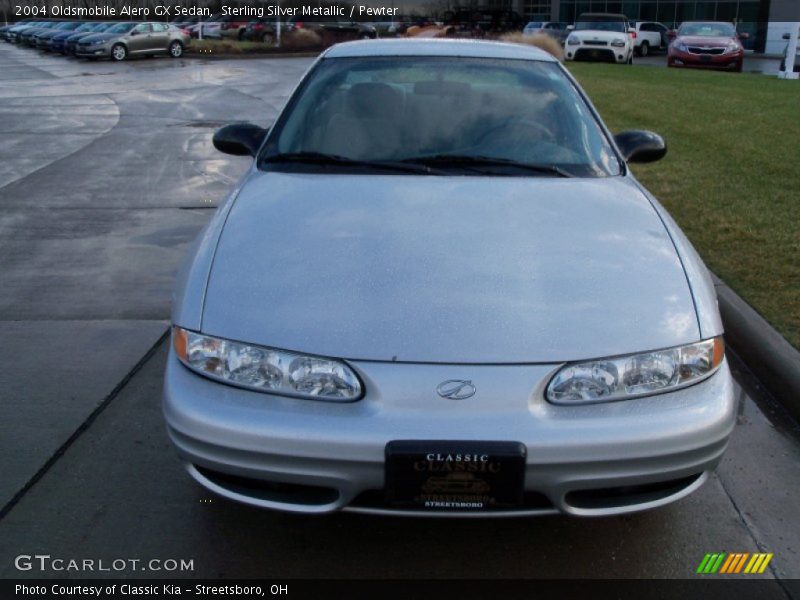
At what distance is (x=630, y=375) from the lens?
101 inches

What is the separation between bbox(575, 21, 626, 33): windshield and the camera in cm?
2894

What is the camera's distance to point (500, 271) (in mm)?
2814

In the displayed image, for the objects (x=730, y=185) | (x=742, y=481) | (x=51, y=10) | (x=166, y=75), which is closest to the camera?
(x=742, y=481)

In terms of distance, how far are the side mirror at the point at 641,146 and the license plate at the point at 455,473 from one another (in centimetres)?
223

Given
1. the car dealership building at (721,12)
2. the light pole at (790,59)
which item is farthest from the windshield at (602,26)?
the car dealership building at (721,12)

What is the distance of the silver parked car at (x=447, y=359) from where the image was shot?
2432mm

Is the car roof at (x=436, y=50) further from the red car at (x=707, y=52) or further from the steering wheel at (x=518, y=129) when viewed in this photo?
the red car at (x=707, y=52)

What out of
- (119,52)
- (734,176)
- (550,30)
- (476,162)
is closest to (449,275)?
(476,162)

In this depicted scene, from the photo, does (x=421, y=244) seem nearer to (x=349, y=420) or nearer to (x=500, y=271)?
(x=500, y=271)

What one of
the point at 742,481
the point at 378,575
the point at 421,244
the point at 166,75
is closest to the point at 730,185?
the point at 742,481

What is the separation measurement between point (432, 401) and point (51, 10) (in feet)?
258

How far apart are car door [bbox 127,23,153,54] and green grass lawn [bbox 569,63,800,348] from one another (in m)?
22.9

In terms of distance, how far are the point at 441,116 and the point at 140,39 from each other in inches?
Answer: 1317

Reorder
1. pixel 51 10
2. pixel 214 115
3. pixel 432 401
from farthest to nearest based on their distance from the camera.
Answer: pixel 51 10 → pixel 214 115 → pixel 432 401
